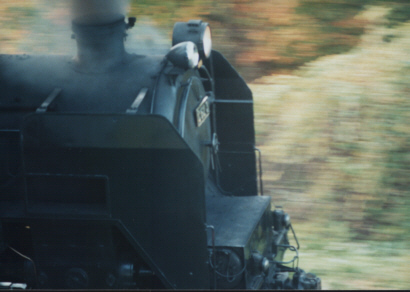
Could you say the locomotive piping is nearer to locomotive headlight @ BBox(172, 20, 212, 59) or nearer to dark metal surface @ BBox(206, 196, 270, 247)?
locomotive headlight @ BBox(172, 20, 212, 59)

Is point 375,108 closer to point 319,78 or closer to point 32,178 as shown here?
point 319,78

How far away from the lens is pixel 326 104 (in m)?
8.02

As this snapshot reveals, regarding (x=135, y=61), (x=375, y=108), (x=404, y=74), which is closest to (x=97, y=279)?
(x=135, y=61)

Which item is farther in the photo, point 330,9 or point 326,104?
point 330,9

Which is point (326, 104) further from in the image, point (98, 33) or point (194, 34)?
point (98, 33)

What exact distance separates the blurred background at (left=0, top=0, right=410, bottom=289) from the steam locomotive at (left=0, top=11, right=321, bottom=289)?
1.75 ft

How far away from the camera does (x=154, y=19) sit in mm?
10492

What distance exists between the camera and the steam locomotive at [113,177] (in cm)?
371

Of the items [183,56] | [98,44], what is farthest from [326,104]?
[98,44]

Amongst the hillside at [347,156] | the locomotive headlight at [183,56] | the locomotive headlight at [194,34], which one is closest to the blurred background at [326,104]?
the hillside at [347,156]

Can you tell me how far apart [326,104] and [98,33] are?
4.51 meters

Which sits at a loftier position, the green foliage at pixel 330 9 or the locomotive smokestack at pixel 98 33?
the locomotive smokestack at pixel 98 33

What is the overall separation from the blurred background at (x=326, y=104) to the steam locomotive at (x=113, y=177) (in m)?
0.53

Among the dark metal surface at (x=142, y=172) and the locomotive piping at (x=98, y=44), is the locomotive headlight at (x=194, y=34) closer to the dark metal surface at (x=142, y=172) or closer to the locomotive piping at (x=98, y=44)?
the locomotive piping at (x=98, y=44)
